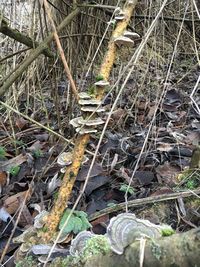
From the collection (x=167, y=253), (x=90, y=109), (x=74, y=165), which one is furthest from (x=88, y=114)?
(x=167, y=253)

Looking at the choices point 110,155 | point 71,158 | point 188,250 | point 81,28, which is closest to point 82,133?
point 71,158

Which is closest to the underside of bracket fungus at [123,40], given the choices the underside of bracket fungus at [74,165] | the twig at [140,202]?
the underside of bracket fungus at [74,165]

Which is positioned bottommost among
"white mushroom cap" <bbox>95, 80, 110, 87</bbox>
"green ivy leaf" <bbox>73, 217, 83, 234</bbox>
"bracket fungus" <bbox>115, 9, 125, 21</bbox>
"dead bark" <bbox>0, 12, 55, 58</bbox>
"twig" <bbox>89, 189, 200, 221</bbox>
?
"green ivy leaf" <bbox>73, 217, 83, 234</bbox>

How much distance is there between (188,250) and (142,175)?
3.01ft

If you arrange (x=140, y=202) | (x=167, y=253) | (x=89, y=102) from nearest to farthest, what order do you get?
(x=167, y=253) → (x=89, y=102) → (x=140, y=202)

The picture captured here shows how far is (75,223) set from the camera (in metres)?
1.42

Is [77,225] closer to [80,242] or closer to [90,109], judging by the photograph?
[80,242]

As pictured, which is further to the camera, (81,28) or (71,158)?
(81,28)

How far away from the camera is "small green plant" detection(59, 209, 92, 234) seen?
4.54 ft

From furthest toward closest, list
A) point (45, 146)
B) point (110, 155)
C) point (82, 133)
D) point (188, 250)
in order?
point (45, 146) → point (110, 155) → point (82, 133) → point (188, 250)

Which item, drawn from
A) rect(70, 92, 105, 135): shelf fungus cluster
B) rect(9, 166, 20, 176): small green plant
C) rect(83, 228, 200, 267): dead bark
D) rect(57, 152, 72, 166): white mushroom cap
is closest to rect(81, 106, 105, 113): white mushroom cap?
rect(70, 92, 105, 135): shelf fungus cluster

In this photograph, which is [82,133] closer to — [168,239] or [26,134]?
[168,239]

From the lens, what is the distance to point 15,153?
2199 mm

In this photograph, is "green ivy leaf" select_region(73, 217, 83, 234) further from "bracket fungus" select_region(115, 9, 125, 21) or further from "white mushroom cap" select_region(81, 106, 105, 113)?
"bracket fungus" select_region(115, 9, 125, 21)
